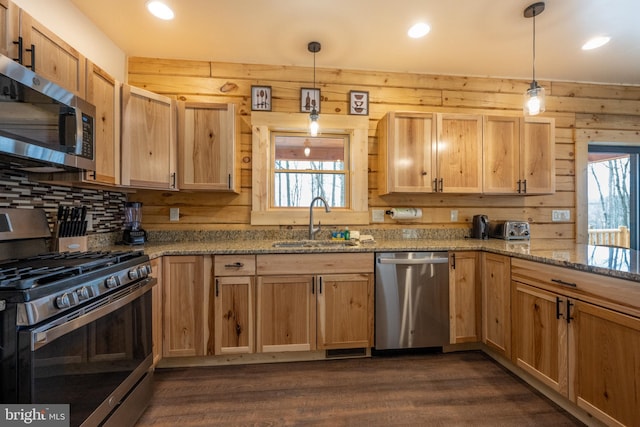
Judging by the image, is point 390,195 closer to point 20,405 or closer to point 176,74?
point 176,74

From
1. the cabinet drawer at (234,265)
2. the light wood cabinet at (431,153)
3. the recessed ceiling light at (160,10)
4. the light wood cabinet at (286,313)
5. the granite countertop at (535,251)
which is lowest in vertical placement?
the light wood cabinet at (286,313)

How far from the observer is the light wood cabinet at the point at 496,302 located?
199cm

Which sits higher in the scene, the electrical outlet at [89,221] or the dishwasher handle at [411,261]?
the electrical outlet at [89,221]

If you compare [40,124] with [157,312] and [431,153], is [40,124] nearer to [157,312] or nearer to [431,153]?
[157,312]

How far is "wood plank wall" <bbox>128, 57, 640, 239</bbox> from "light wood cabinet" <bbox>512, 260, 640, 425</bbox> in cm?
122

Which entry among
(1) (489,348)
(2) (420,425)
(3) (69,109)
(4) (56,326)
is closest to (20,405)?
(4) (56,326)

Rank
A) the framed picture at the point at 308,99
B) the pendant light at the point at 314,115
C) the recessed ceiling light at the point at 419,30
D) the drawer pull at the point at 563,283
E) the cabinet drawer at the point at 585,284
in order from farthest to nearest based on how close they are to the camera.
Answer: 1. the framed picture at the point at 308,99
2. the pendant light at the point at 314,115
3. the recessed ceiling light at the point at 419,30
4. the drawer pull at the point at 563,283
5. the cabinet drawer at the point at 585,284

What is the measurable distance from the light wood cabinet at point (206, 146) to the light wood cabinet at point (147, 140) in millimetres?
79

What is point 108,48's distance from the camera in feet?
7.54

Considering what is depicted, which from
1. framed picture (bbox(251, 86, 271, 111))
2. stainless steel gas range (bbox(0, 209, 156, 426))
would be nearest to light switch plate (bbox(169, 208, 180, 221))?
stainless steel gas range (bbox(0, 209, 156, 426))

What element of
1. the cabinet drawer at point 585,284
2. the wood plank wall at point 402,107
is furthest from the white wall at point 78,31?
the cabinet drawer at point 585,284

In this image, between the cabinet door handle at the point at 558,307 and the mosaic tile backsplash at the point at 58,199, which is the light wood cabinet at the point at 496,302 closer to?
Result: the cabinet door handle at the point at 558,307

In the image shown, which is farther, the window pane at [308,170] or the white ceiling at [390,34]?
the window pane at [308,170]

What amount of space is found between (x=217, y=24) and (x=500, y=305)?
3.02 meters
